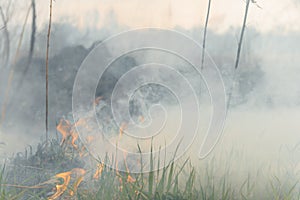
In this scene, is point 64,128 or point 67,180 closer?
point 67,180

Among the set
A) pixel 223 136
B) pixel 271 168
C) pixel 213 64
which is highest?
pixel 213 64

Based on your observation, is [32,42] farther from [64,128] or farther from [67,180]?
[67,180]

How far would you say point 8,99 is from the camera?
132 inches

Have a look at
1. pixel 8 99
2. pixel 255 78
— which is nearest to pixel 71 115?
pixel 8 99

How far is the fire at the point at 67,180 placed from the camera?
281cm

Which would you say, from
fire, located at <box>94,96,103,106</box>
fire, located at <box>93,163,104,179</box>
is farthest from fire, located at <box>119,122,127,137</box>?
fire, located at <box>93,163,104,179</box>

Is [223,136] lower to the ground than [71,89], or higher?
lower

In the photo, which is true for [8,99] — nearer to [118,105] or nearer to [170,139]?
[118,105]

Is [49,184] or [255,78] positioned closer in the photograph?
[49,184]

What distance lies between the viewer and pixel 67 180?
291 cm

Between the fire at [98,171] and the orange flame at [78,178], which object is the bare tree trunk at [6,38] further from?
the fire at [98,171]

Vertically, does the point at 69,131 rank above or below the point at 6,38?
below

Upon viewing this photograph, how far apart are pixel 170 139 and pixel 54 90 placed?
2.63ft

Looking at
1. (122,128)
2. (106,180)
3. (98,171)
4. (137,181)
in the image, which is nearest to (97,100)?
(122,128)
